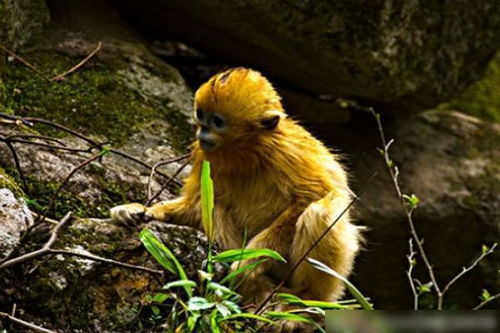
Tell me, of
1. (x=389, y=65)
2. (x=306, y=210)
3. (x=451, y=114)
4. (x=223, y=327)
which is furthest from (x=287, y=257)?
(x=451, y=114)

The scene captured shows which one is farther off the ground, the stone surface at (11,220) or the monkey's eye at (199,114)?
the monkey's eye at (199,114)

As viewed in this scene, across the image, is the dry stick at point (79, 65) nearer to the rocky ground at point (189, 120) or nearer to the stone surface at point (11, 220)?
the rocky ground at point (189, 120)

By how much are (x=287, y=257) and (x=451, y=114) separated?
3.85 meters

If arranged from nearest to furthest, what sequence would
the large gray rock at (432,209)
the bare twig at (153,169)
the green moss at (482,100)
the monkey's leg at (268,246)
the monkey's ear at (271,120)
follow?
the monkey's leg at (268,246) → the monkey's ear at (271,120) → the bare twig at (153,169) → the large gray rock at (432,209) → the green moss at (482,100)

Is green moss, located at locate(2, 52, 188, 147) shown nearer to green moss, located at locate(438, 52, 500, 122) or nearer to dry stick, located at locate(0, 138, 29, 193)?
dry stick, located at locate(0, 138, 29, 193)

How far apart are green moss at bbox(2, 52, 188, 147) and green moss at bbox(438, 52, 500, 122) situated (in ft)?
11.0

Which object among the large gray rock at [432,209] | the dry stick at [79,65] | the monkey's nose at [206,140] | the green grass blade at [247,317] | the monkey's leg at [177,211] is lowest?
the large gray rock at [432,209]

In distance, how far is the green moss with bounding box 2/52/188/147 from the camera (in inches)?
235

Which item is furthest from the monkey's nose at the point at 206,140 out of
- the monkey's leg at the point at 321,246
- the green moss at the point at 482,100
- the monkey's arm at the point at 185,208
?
the green moss at the point at 482,100

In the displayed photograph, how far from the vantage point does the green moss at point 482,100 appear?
28.7 ft

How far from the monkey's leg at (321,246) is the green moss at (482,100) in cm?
410

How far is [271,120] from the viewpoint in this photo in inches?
204

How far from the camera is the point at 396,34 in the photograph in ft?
21.7

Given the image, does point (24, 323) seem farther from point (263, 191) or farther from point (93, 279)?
point (263, 191)
